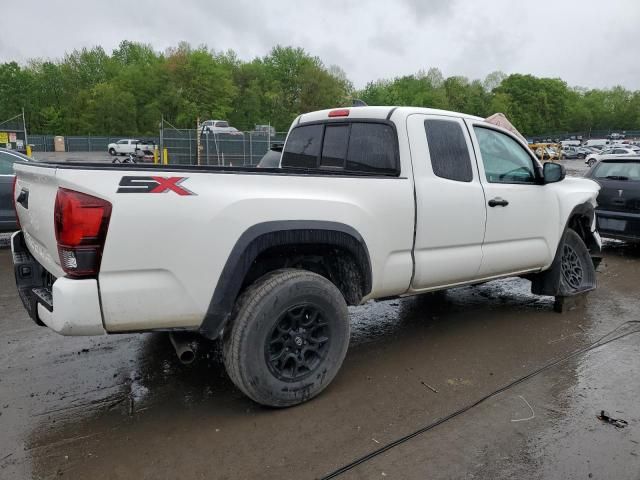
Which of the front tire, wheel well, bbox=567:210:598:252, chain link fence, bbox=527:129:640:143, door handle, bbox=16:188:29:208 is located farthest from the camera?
chain link fence, bbox=527:129:640:143

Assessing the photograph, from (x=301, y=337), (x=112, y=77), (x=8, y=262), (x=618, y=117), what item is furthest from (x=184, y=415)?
(x=618, y=117)

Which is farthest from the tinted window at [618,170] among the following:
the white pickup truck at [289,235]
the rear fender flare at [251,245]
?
the rear fender flare at [251,245]

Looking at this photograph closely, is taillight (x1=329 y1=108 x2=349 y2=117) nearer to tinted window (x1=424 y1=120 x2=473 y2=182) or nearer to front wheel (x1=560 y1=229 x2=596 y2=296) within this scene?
tinted window (x1=424 y1=120 x2=473 y2=182)

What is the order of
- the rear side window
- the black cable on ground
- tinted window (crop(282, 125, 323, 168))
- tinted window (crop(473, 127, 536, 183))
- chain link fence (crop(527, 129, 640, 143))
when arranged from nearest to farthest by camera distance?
the black cable on ground
the rear side window
tinted window (crop(473, 127, 536, 183))
tinted window (crop(282, 125, 323, 168))
chain link fence (crop(527, 129, 640, 143))

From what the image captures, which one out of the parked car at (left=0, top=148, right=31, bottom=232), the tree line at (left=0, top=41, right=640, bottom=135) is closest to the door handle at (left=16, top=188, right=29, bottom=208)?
the parked car at (left=0, top=148, right=31, bottom=232)

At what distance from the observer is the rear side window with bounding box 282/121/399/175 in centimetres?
393

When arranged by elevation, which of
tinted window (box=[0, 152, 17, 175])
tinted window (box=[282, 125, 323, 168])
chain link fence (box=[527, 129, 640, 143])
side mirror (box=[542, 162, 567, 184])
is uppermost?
chain link fence (box=[527, 129, 640, 143])

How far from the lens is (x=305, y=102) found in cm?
7200

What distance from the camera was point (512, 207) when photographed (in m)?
4.49

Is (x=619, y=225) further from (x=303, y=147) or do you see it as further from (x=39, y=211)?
(x=39, y=211)

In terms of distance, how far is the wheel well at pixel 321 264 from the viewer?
3.27 metres

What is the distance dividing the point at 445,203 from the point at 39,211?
2.74m

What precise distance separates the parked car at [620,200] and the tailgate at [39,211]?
805cm

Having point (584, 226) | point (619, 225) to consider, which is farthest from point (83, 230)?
point (619, 225)
